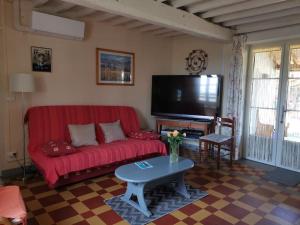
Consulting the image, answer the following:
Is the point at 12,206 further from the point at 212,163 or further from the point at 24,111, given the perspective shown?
the point at 212,163

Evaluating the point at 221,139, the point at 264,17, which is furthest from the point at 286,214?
the point at 264,17

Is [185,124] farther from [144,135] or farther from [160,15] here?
[160,15]

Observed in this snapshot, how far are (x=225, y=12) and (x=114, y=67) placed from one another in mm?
2093

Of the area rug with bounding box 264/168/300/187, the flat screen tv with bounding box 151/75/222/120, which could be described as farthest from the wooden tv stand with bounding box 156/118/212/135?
the area rug with bounding box 264/168/300/187

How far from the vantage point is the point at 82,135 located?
3.53 m

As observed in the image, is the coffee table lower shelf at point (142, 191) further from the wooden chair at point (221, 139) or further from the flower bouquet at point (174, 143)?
the wooden chair at point (221, 139)

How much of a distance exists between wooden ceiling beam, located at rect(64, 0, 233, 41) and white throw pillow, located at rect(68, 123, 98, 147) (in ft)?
5.79

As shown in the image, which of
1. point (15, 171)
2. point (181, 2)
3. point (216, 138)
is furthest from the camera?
point (216, 138)

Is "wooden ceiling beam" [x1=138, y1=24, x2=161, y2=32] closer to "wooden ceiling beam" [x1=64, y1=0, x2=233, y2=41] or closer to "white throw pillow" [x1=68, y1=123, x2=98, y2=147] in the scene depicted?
"wooden ceiling beam" [x1=64, y1=0, x2=233, y2=41]

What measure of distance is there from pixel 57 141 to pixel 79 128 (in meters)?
0.38

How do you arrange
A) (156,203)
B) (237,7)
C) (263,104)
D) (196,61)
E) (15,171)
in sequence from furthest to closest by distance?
1. (196,61)
2. (263,104)
3. (15,171)
4. (237,7)
5. (156,203)

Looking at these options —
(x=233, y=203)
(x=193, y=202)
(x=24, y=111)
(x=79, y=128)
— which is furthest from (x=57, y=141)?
(x=233, y=203)

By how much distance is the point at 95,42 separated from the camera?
4086 mm

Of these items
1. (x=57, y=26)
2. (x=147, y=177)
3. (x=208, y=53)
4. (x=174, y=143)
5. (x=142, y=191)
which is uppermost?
(x=57, y=26)
